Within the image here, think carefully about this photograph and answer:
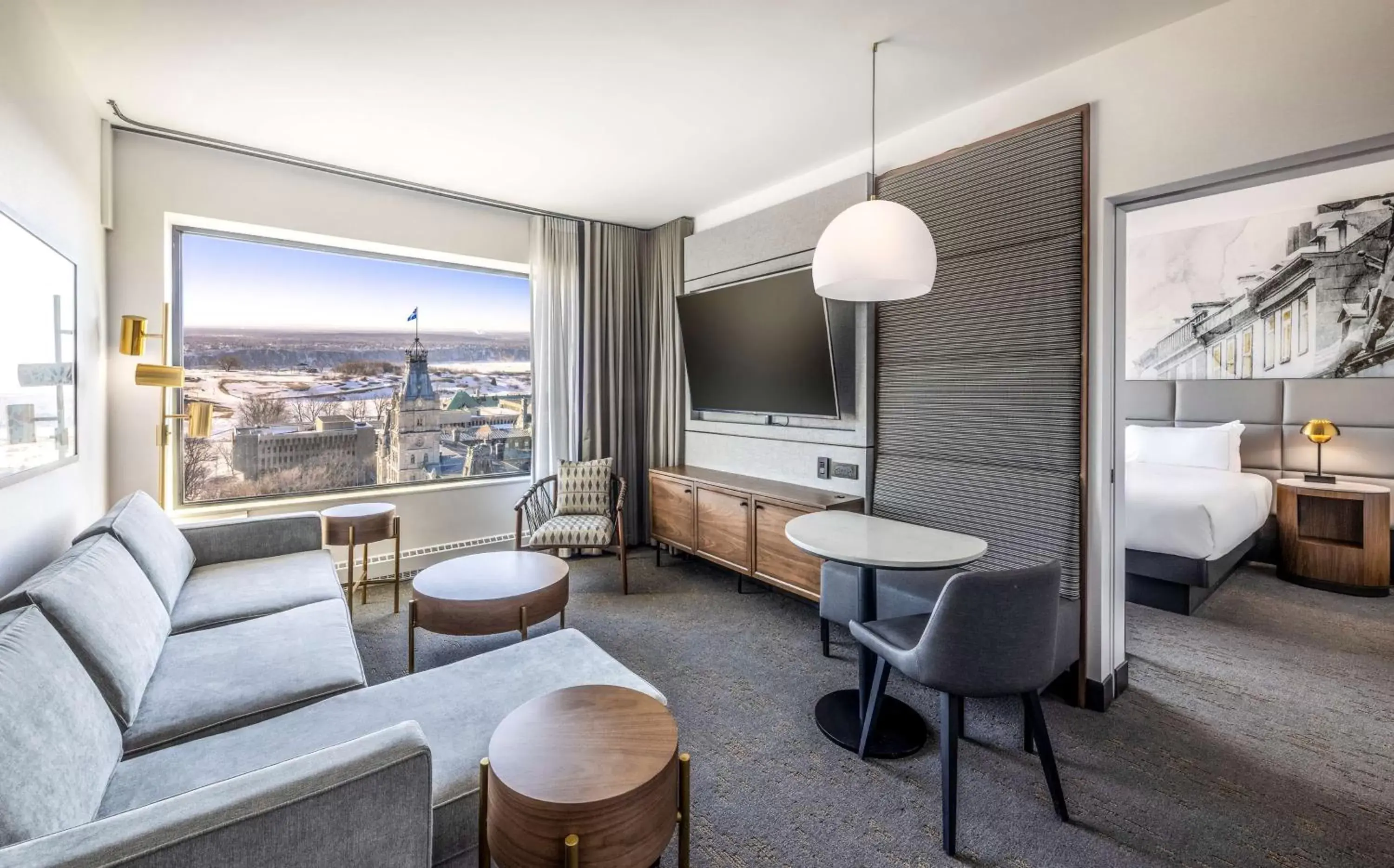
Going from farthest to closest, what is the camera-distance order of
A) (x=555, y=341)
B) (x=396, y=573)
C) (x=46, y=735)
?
1. (x=555, y=341)
2. (x=396, y=573)
3. (x=46, y=735)

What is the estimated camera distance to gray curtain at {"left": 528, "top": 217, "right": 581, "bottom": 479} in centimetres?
457

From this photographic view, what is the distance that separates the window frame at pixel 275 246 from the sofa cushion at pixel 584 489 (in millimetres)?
521

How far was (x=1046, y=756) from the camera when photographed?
181 centimetres

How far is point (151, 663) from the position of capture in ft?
5.98

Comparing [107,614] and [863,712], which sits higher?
[107,614]

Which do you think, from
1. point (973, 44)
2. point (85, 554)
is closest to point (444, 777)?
point (85, 554)

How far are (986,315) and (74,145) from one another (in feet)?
14.0

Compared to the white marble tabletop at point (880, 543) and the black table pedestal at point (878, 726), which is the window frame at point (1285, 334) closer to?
the white marble tabletop at point (880, 543)

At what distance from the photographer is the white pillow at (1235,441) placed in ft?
14.8

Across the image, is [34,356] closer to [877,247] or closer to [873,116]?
[877,247]

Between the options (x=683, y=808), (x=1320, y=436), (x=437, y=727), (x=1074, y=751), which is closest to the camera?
(x=683, y=808)

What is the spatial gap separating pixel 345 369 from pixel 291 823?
3.85 m

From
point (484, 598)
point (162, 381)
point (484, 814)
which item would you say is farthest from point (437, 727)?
point (162, 381)

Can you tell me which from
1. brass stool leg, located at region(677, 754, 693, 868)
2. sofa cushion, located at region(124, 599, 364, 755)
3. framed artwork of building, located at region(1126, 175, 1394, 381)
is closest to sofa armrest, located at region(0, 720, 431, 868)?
brass stool leg, located at region(677, 754, 693, 868)
